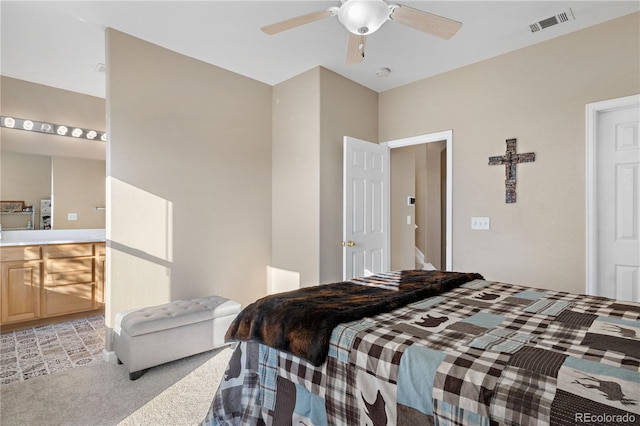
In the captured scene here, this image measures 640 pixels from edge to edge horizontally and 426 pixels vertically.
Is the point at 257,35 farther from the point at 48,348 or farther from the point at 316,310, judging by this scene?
the point at 48,348

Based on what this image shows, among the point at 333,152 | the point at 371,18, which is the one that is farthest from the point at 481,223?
the point at 371,18

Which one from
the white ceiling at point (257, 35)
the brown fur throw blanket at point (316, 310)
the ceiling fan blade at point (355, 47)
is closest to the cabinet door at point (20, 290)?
the white ceiling at point (257, 35)

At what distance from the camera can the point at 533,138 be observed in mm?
3014

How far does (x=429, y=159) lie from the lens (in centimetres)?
599

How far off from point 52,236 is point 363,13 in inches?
171

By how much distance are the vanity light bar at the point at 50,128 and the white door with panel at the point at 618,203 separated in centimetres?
510

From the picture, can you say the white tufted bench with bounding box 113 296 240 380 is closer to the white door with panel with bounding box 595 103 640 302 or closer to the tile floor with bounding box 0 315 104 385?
the tile floor with bounding box 0 315 104 385

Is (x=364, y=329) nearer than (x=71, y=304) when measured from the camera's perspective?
Yes

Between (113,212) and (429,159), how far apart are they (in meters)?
5.02

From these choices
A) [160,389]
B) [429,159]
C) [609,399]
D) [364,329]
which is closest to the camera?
[609,399]

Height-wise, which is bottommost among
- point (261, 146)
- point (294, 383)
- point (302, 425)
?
point (302, 425)

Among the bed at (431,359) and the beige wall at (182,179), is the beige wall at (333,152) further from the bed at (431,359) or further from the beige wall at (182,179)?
the bed at (431,359)

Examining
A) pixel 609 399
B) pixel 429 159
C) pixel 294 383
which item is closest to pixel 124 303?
pixel 294 383

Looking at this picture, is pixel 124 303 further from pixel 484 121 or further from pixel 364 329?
pixel 484 121
